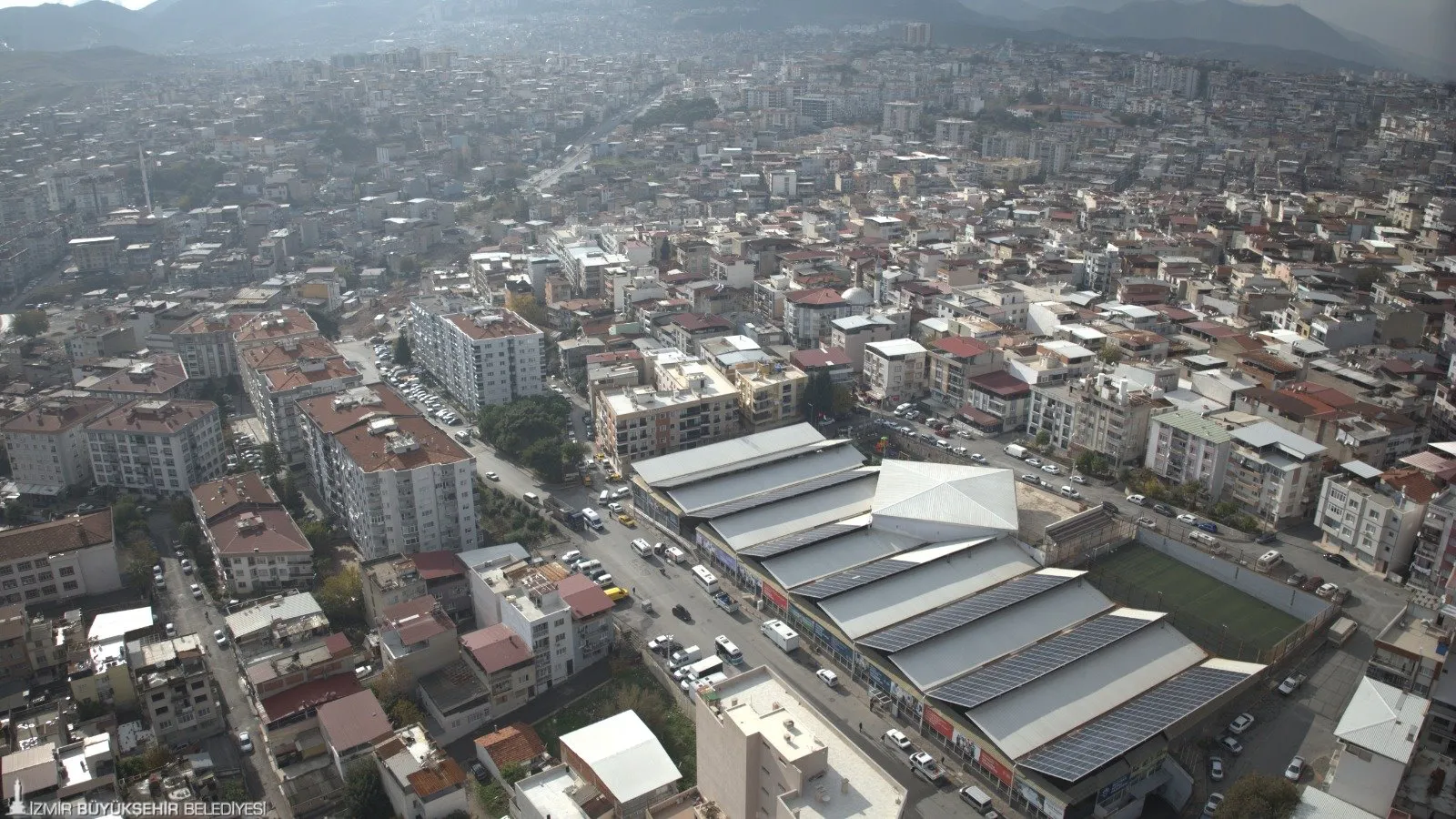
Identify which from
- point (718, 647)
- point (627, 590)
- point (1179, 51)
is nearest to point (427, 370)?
point (627, 590)

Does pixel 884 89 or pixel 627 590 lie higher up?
pixel 884 89

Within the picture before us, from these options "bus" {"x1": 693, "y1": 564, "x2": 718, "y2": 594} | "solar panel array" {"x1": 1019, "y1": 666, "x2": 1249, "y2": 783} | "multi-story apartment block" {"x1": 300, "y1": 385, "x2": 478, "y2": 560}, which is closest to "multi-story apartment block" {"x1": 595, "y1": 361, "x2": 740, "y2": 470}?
"multi-story apartment block" {"x1": 300, "y1": 385, "x2": 478, "y2": 560}

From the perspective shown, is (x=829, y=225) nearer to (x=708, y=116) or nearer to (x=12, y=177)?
(x=708, y=116)

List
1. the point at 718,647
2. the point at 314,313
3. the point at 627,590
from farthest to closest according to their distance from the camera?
1. the point at 314,313
2. the point at 627,590
3. the point at 718,647

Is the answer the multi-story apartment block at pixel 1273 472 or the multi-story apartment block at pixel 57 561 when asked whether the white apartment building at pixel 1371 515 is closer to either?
the multi-story apartment block at pixel 1273 472

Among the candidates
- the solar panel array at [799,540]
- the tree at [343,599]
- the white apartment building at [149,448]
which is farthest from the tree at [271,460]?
the solar panel array at [799,540]

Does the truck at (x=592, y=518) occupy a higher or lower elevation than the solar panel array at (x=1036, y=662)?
lower

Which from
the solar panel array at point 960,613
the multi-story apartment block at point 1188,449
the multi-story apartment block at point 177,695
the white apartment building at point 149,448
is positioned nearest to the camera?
the multi-story apartment block at point 177,695
